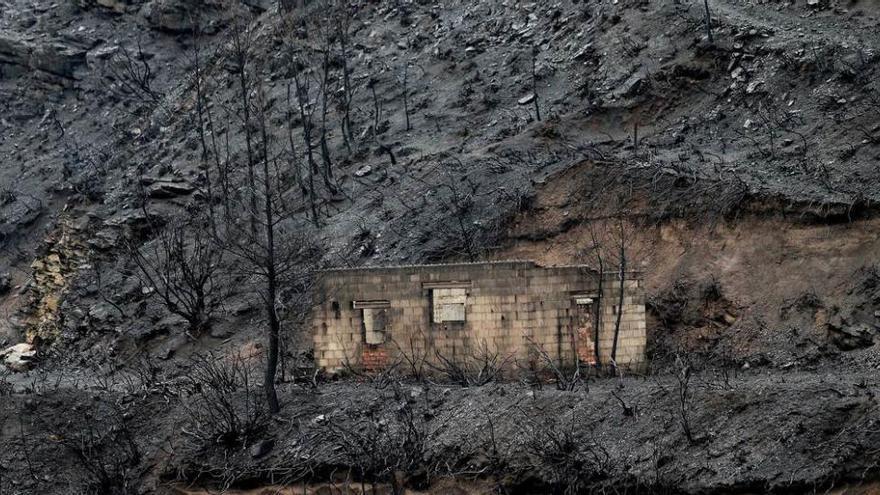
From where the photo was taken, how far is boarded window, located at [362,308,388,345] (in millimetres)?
23703

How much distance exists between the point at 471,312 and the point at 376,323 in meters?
1.69

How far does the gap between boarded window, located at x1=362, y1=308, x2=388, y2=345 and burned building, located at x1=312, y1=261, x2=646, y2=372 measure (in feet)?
0.06

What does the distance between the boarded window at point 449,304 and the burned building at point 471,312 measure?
0.02 metres

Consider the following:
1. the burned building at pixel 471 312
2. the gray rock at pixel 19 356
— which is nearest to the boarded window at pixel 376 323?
the burned building at pixel 471 312

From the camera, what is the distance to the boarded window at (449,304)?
23.6 m

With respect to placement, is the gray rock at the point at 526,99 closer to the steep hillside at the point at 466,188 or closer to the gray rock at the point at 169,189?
the steep hillside at the point at 466,188

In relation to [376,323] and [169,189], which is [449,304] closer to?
[376,323]

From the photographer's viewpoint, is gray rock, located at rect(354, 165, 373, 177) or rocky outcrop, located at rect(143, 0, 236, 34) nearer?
gray rock, located at rect(354, 165, 373, 177)

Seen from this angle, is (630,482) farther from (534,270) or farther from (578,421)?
(534,270)

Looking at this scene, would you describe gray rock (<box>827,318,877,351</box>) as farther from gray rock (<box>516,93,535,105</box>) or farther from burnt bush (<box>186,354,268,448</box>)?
gray rock (<box>516,93,535,105</box>)

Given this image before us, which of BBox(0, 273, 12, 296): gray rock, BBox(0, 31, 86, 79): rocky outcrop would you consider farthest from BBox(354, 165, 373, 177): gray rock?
BBox(0, 31, 86, 79): rocky outcrop

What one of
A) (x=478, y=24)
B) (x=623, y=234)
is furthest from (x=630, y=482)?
(x=478, y=24)

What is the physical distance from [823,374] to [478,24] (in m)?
20.7

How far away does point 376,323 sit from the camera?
2372 cm
